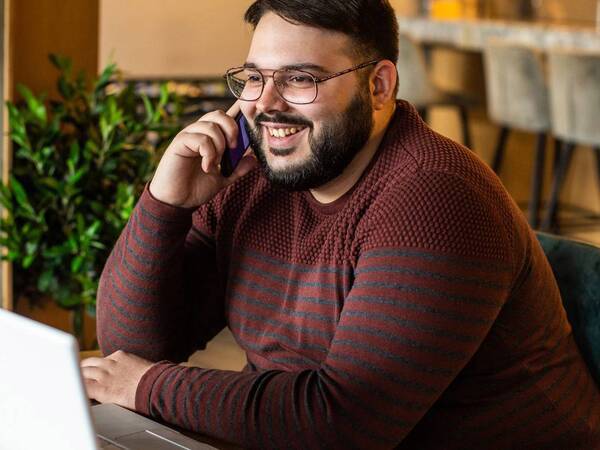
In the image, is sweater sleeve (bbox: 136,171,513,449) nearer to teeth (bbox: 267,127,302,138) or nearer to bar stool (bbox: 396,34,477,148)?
teeth (bbox: 267,127,302,138)

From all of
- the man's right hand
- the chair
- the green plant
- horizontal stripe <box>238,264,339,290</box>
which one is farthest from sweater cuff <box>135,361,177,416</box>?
the green plant

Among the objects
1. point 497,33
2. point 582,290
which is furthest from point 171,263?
point 497,33

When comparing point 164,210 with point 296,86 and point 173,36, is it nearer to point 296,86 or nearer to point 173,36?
point 296,86

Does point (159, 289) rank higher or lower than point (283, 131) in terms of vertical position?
lower

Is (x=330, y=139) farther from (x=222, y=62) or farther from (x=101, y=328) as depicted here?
(x=222, y=62)

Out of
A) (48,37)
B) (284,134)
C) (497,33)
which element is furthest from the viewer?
(497,33)

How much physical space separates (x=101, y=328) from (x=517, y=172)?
4418 mm

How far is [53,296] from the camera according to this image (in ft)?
8.64

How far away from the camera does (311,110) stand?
5.13ft

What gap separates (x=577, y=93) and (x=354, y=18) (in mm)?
2961

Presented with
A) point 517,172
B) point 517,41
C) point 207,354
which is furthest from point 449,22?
point 207,354

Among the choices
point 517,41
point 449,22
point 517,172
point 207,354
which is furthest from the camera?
point 517,172

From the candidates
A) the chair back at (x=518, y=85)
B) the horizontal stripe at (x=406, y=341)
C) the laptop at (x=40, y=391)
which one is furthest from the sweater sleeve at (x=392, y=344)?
the chair back at (x=518, y=85)

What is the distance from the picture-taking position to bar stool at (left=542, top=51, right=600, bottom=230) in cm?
427
